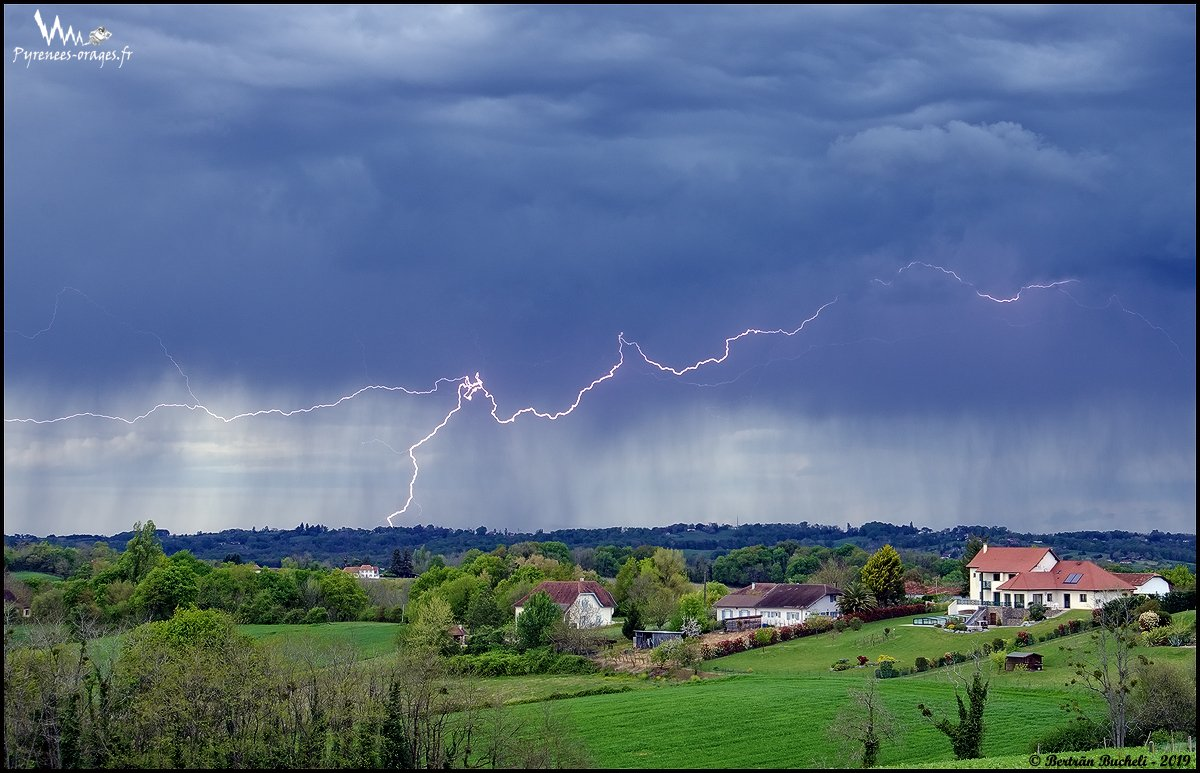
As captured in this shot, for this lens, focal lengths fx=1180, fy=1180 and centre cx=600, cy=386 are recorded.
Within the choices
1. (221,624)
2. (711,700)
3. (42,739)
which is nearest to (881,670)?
(711,700)

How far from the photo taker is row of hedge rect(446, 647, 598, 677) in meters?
69.7

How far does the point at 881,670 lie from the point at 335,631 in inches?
1853

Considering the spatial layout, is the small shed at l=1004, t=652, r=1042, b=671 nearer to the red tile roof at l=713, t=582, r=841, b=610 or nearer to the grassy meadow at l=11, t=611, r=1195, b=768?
the grassy meadow at l=11, t=611, r=1195, b=768

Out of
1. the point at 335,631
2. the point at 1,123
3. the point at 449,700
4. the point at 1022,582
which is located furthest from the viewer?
the point at 335,631

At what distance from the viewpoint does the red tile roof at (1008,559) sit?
8331 cm

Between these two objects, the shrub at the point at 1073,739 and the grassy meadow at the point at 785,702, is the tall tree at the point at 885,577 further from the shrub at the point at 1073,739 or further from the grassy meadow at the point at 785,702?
the shrub at the point at 1073,739

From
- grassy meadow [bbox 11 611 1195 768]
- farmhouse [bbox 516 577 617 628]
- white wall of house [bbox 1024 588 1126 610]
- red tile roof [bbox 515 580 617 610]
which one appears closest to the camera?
grassy meadow [bbox 11 611 1195 768]

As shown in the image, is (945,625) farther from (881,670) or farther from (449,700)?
(449,700)

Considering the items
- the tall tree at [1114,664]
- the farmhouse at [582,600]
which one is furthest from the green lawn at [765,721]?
the farmhouse at [582,600]

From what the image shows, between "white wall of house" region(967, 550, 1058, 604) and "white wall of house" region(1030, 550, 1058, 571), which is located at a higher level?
"white wall of house" region(1030, 550, 1058, 571)

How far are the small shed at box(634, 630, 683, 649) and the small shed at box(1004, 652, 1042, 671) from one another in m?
23.3

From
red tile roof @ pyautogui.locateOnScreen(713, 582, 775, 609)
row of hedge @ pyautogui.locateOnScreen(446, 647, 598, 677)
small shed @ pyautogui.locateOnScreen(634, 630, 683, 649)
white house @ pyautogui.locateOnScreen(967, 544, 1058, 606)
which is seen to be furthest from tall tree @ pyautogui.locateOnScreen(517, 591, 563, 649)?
white house @ pyautogui.locateOnScreen(967, 544, 1058, 606)

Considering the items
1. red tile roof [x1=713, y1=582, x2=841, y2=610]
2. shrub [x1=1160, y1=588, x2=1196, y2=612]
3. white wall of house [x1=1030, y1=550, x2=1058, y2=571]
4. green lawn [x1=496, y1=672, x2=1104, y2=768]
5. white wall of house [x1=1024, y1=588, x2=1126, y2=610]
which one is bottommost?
green lawn [x1=496, y1=672, x2=1104, y2=768]

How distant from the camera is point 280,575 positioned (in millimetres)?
103875
